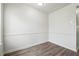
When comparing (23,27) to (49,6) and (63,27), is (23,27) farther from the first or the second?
(63,27)

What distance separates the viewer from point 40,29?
1.01 meters

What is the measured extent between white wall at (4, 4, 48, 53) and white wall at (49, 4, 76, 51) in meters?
0.12

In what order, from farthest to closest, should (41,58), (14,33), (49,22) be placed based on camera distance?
(49,22) < (14,33) < (41,58)

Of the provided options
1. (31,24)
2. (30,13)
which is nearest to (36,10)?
(30,13)

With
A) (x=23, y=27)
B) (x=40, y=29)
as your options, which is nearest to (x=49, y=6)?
(x=40, y=29)

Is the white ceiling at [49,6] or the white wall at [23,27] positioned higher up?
the white ceiling at [49,6]

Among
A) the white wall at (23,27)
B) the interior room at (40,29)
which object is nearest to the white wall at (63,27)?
the interior room at (40,29)

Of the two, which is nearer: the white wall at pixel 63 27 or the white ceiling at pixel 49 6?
the white ceiling at pixel 49 6

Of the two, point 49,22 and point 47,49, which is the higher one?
point 49,22

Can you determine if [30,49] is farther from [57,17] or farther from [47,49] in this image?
[57,17]

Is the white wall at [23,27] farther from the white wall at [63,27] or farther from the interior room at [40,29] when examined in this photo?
the white wall at [63,27]

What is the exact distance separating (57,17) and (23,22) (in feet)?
1.77

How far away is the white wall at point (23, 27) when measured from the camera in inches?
34.2

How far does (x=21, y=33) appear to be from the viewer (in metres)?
0.91
